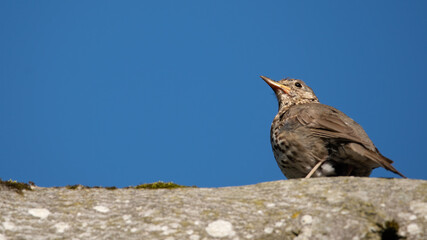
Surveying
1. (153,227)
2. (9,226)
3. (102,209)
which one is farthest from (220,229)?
(9,226)

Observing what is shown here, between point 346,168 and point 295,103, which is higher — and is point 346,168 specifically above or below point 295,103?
below

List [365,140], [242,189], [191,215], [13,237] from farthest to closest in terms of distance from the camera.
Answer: [365,140], [242,189], [191,215], [13,237]

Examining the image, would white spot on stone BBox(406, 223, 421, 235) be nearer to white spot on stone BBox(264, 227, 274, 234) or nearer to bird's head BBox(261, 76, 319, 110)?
white spot on stone BBox(264, 227, 274, 234)

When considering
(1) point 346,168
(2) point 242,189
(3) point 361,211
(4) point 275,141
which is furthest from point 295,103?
(3) point 361,211

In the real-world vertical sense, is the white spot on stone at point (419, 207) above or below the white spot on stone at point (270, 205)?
below

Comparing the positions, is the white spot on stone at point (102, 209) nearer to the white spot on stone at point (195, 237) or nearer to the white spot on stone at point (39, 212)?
the white spot on stone at point (39, 212)

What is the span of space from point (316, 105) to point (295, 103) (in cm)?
170

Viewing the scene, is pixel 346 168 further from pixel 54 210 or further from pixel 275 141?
pixel 54 210

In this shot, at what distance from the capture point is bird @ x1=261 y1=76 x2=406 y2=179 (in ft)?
30.8

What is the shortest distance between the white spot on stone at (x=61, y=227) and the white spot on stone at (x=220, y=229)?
1658 millimetres

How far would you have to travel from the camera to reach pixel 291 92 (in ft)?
44.5

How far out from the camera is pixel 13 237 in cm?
564

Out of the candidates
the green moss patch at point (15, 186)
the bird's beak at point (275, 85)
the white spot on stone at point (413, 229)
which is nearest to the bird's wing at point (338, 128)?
the bird's beak at point (275, 85)

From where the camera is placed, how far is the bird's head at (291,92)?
13500 mm
